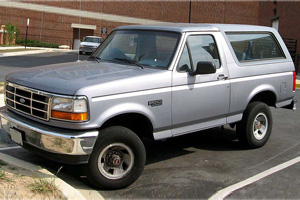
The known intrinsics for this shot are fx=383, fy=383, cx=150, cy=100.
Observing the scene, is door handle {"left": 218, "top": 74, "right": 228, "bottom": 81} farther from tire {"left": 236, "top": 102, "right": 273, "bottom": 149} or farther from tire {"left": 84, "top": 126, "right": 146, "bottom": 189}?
tire {"left": 84, "top": 126, "right": 146, "bottom": 189}

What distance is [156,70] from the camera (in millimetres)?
4996

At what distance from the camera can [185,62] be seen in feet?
17.2

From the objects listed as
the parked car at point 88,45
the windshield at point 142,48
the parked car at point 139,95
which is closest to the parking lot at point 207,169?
the parked car at point 139,95

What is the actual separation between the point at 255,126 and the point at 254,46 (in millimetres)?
1351

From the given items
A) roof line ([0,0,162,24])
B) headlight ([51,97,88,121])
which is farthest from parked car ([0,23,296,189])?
roof line ([0,0,162,24])

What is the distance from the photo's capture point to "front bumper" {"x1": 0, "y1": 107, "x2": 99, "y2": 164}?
4133 millimetres

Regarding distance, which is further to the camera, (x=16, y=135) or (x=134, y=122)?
(x=134, y=122)

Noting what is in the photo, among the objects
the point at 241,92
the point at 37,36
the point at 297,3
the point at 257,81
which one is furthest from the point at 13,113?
the point at 37,36

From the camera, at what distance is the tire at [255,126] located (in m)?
6.18

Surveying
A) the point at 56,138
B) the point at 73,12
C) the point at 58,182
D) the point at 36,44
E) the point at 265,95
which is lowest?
the point at 58,182

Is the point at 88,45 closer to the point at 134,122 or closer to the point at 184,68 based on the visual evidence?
the point at 184,68

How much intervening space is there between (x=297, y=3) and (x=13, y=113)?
20.6 m

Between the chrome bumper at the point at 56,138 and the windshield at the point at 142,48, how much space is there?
58.1 inches

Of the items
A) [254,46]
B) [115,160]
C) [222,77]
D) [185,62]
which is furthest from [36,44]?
[115,160]
